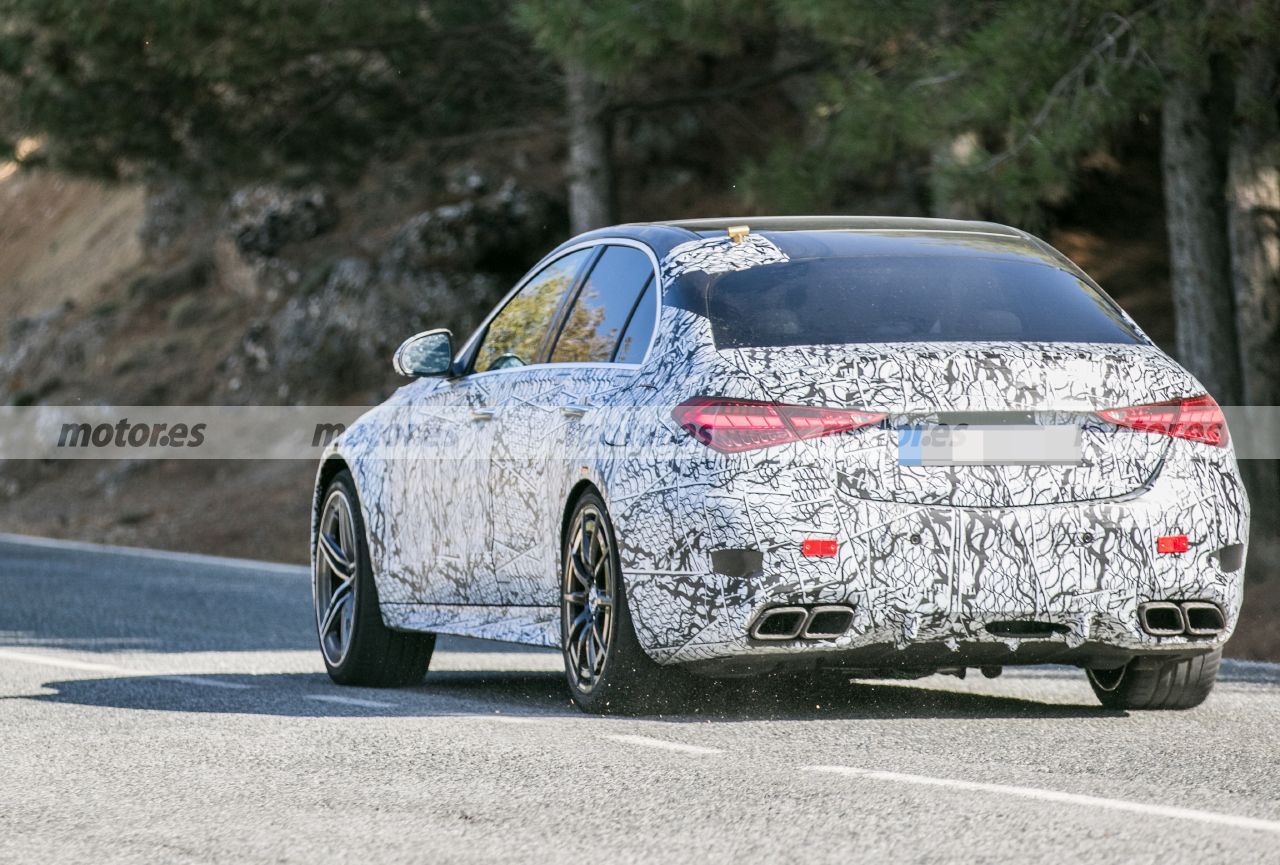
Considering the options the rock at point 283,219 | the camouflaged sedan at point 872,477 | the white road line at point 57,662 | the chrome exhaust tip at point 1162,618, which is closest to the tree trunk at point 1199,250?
the camouflaged sedan at point 872,477

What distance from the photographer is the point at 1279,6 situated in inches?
555

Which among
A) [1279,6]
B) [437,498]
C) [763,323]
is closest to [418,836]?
[763,323]

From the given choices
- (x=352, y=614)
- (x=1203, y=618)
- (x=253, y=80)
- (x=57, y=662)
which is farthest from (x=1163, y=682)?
(x=253, y=80)

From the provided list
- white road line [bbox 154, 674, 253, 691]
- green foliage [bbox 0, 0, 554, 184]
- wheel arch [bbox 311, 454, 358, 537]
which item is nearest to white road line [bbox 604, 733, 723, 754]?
white road line [bbox 154, 674, 253, 691]

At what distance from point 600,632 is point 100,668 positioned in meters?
3.26

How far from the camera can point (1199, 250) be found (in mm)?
16172

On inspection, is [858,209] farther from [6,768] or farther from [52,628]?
[6,768]

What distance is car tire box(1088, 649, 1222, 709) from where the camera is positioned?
8.01 metres

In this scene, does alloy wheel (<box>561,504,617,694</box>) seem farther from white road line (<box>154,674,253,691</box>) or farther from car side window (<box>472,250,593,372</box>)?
white road line (<box>154,674,253,691</box>)

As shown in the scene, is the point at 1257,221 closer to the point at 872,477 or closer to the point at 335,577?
the point at 335,577

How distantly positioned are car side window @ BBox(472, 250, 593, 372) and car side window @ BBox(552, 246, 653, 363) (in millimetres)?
191

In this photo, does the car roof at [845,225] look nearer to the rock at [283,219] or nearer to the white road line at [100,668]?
the white road line at [100,668]

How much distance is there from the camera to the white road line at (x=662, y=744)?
6.97m

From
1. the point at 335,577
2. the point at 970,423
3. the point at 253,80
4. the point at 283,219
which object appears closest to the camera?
the point at 970,423
